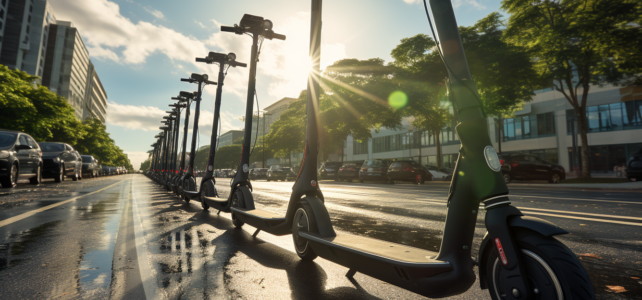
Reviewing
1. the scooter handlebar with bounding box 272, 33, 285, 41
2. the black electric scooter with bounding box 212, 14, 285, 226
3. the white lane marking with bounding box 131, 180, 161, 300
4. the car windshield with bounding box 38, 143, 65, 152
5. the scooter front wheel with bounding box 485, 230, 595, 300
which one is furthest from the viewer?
the car windshield with bounding box 38, 143, 65, 152

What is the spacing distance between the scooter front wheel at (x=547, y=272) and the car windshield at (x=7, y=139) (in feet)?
48.6

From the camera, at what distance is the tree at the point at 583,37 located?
17094 mm

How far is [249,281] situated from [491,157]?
6.79 ft

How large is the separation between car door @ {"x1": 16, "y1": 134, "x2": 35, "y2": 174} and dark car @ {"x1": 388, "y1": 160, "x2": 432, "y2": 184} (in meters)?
18.6

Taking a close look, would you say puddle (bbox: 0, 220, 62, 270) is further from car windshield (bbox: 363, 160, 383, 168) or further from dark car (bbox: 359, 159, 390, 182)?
car windshield (bbox: 363, 160, 383, 168)

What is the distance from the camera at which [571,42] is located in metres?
19.4

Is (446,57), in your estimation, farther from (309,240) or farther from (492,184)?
(309,240)

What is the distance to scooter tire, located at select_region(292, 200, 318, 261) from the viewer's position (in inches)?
131

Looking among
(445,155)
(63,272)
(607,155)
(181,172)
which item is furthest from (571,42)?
(445,155)

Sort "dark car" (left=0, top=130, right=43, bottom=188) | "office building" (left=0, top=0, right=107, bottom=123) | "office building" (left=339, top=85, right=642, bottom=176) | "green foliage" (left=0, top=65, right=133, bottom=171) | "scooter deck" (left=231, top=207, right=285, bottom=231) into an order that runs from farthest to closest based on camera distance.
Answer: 1. "office building" (left=0, top=0, right=107, bottom=123)
2. "office building" (left=339, top=85, right=642, bottom=176)
3. "green foliage" (left=0, top=65, right=133, bottom=171)
4. "dark car" (left=0, top=130, right=43, bottom=188)
5. "scooter deck" (left=231, top=207, right=285, bottom=231)

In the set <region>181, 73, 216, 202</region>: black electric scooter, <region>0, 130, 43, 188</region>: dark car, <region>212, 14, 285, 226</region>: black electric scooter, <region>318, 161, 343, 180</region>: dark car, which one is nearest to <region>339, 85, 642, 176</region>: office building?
<region>318, 161, 343, 180</region>: dark car

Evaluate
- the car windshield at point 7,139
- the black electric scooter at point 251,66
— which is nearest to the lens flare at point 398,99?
the black electric scooter at point 251,66

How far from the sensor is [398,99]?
1159 inches

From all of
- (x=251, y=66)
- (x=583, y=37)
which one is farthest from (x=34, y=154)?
(x=583, y=37)
